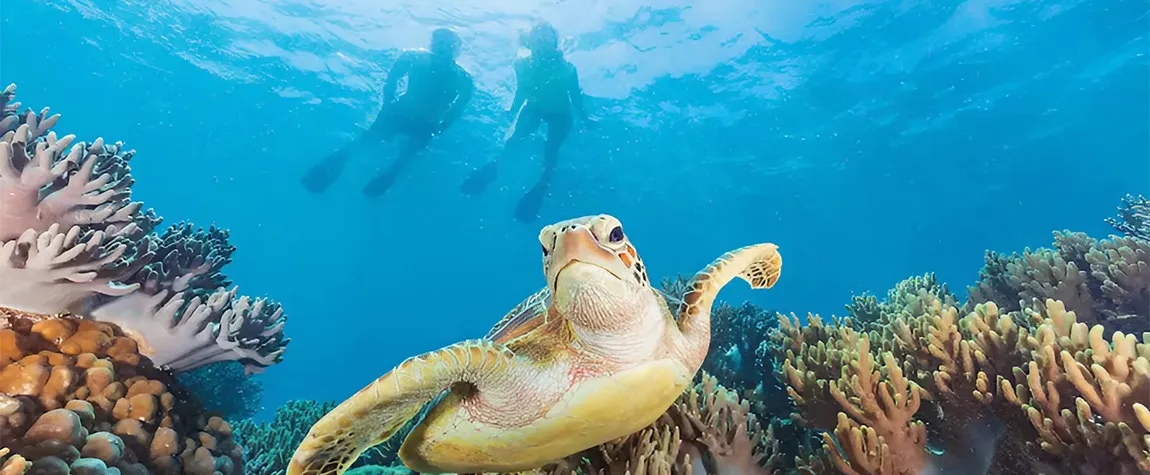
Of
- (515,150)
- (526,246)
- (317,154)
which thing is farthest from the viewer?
(526,246)

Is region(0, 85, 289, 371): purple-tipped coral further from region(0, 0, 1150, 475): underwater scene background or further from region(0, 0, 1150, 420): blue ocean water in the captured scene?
region(0, 0, 1150, 420): blue ocean water

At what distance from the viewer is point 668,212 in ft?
133

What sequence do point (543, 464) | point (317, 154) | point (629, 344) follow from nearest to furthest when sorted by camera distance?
point (629, 344)
point (543, 464)
point (317, 154)

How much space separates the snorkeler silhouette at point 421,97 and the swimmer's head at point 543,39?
7.46 feet

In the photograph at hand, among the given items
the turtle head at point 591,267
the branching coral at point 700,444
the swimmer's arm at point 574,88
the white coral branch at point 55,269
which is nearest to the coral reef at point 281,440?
the white coral branch at point 55,269

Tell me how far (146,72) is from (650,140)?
27.1 metres

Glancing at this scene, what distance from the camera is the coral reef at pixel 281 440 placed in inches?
176

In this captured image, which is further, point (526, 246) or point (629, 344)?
point (526, 246)

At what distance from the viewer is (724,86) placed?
71.5 ft

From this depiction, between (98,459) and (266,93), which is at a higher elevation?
(266,93)

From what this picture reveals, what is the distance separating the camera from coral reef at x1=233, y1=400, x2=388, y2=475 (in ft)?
14.7

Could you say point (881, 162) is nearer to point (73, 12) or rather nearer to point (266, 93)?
point (266, 93)

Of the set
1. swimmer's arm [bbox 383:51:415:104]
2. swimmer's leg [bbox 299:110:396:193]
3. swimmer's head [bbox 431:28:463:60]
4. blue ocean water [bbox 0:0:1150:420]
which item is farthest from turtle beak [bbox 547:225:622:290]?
blue ocean water [bbox 0:0:1150:420]

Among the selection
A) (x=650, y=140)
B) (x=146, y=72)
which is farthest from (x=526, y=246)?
(x=146, y=72)
